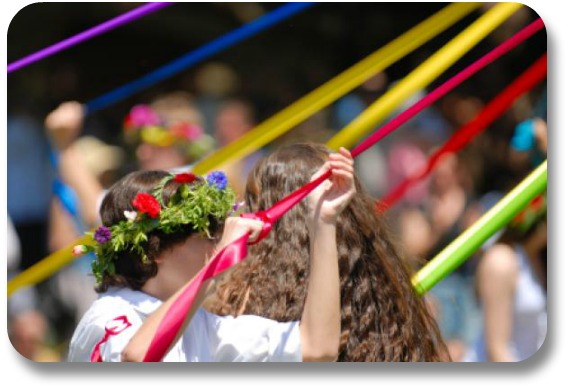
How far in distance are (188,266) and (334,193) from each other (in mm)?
347

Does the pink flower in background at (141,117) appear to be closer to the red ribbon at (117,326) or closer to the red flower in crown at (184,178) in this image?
the red flower in crown at (184,178)

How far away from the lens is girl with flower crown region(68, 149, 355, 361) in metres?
2.22

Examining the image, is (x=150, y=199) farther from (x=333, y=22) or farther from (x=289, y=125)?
(x=333, y=22)

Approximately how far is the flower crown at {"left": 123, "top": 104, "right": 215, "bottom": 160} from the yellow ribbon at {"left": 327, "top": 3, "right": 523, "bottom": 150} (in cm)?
35

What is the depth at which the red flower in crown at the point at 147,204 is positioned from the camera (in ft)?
7.42

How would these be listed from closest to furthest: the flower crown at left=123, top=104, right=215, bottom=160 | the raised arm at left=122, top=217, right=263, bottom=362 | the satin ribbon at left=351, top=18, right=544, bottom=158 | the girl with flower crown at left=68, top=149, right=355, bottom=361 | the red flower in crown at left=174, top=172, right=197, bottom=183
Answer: the raised arm at left=122, top=217, right=263, bottom=362 < the girl with flower crown at left=68, top=149, right=355, bottom=361 < the red flower in crown at left=174, top=172, right=197, bottom=183 < the satin ribbon at left=351, top=18, right=544, bottom=158 < the flower crown at left=123, top=104, right=215, bottom=160

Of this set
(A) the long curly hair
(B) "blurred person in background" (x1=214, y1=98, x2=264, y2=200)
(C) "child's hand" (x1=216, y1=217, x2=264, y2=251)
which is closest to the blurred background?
(B) "blurred person in background" (x1=214, y1=98, x2=264, y2=200)

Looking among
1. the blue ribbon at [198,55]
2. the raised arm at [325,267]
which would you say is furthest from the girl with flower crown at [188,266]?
the blue ribbon at [198,55]

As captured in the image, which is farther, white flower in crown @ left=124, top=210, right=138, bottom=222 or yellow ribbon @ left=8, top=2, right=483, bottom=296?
yellow ribbon @ left=8, top=2, right=483, bottom=296

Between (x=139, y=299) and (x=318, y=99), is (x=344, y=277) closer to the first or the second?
(x=139, y=299)

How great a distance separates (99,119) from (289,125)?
0.49 m

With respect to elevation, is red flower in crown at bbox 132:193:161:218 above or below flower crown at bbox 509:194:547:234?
below

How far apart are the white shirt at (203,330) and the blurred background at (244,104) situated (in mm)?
397

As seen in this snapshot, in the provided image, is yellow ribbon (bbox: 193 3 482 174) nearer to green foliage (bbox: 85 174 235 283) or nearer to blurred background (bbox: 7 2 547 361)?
blurred background (bbox: 7 2 547 361)
